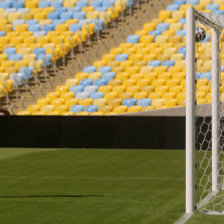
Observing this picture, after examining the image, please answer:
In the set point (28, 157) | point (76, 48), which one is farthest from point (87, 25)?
point (28, 157)

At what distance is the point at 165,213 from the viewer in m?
7.54

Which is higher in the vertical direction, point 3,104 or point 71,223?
point 3,104

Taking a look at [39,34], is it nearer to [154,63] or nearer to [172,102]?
[154,63]

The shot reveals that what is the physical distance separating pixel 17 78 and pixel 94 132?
4875mm

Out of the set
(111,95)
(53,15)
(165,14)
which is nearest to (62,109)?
(111,95)

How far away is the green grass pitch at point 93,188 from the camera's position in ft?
24.3

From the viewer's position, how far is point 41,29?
26.5 m

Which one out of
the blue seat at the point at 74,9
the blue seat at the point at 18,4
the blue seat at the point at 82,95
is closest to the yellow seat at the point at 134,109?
the blue seat at the point at 82,95

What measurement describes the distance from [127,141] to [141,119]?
0.76 m

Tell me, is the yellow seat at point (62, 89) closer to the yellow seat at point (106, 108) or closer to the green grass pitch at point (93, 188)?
the yellow seat at point (106, 108)

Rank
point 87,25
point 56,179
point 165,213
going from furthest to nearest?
point 87,25 → point 56,179 → point 165,213

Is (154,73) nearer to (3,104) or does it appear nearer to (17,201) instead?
(3,104)

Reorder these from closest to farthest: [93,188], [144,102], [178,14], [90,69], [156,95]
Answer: [93,188], [144,102], [156,95], [90,69], [178,14]

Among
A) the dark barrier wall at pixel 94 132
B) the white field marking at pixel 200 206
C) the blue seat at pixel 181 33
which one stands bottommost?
the white field marking at pixel 200 206
